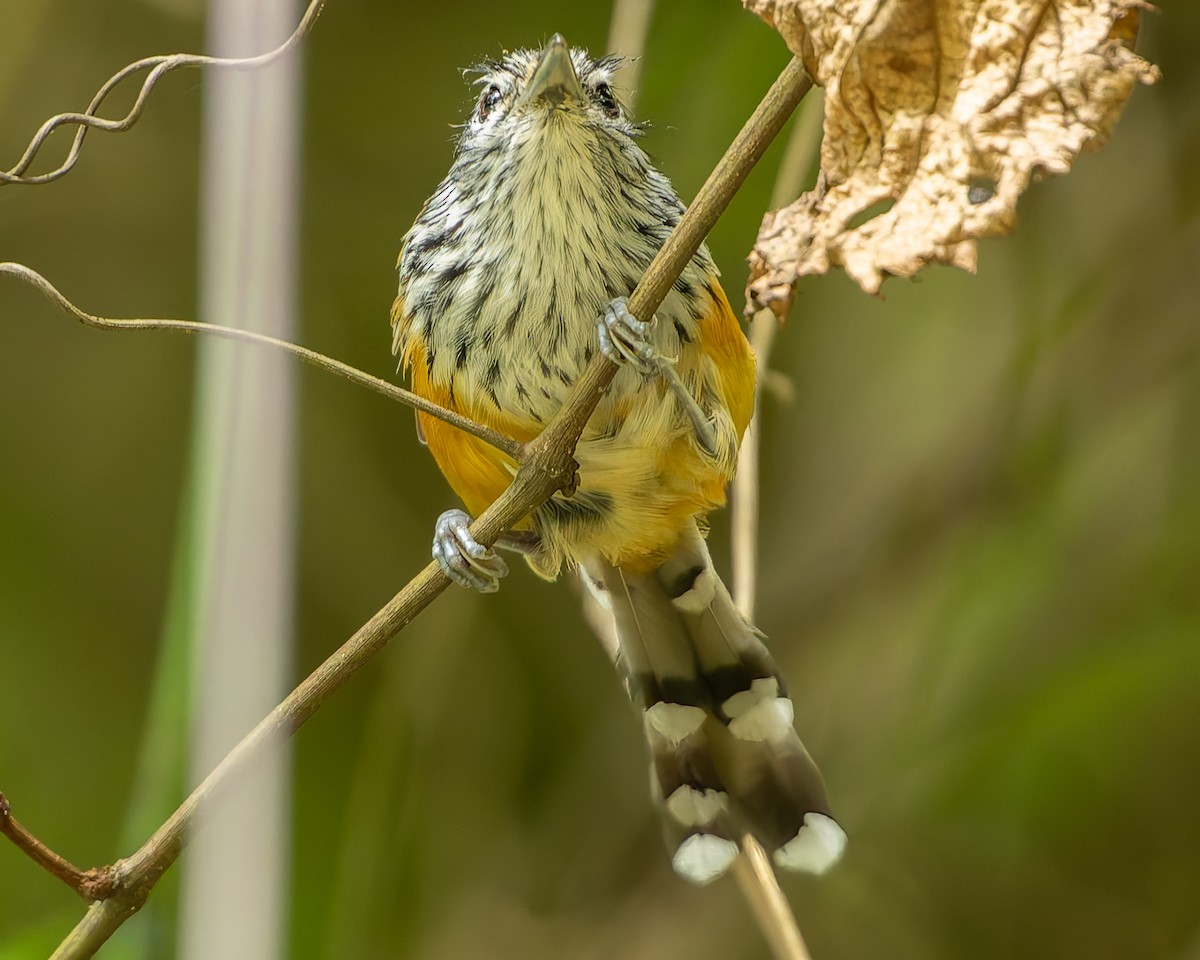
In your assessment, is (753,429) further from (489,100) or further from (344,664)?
(344,664)

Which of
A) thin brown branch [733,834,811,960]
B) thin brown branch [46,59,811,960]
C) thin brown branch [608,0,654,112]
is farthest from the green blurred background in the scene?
thin brown branch [46,59,811,960]

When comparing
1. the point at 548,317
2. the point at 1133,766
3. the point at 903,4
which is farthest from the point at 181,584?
the point at 1133,766

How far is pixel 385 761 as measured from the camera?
156 inches

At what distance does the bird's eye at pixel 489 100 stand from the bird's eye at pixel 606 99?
0.20m

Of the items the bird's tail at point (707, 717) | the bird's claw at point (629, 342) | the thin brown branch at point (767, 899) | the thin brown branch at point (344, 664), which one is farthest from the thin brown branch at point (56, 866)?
the bird's tail at point (707, 717)

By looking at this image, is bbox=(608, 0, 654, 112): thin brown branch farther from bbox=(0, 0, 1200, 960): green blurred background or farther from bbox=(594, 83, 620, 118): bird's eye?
bbox=(0, 0, 1200, 960): green blurred background

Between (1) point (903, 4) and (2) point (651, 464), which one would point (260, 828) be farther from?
(1) point (903, 4)

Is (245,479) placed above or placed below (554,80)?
below

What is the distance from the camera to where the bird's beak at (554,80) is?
2.17 meters

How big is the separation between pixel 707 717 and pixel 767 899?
0.55 metres

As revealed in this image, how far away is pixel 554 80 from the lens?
2.21 metres

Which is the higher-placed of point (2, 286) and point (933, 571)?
point (2, 286)

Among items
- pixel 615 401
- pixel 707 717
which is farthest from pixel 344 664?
pixel 707 717

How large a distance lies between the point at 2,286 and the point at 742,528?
2678 millimetres
